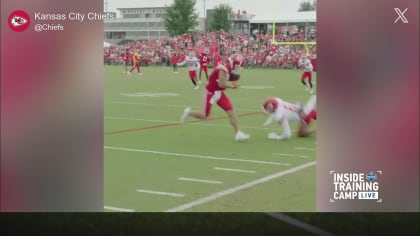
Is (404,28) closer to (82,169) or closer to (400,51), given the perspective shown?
(400,51)

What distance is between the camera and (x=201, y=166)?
223 inches

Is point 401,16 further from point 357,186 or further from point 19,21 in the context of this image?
point 19,21

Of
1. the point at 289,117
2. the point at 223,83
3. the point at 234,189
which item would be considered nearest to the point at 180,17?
the point at 234,189

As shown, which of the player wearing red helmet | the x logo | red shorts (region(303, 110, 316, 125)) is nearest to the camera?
the x logo

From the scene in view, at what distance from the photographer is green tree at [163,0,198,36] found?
486 cm

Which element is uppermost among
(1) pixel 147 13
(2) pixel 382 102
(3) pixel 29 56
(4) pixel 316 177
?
(1) pixel 147 13

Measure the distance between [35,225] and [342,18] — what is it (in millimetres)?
2652

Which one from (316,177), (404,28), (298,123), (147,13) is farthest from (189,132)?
(404,28)

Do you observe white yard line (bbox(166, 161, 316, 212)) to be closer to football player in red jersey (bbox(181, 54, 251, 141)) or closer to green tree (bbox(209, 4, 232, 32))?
green tree (bbox(209, 4, 232, 32))

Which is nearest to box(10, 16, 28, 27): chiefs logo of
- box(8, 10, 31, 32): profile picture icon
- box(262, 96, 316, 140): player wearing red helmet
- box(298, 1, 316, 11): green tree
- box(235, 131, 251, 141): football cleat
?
box(8, 10, 31, 32): profile picture icon

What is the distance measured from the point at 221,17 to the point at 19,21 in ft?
5.13

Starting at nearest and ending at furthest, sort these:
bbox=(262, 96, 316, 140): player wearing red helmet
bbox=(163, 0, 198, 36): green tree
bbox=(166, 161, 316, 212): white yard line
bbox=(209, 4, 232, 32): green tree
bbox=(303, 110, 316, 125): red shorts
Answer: bbox=(166, 161, 316, 212): white yard line
bbox=(163, 0, 198, 36): green tree
bbox=(209, 4, 232, 32): green tree
bbox=(303, 110, 316, 125): red shorts
bbox=(262, 96, 316, 140): player wearing red helmet

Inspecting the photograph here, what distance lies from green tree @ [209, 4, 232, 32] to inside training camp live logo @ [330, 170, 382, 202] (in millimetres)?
1538

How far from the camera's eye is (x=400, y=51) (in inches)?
176
